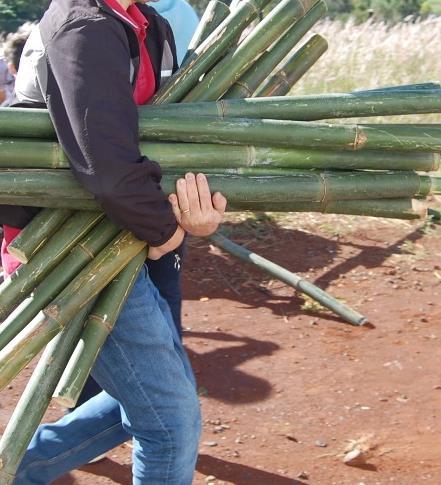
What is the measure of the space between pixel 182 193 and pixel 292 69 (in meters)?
0.86

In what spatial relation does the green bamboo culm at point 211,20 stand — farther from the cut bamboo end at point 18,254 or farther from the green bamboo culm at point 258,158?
the cut bamboo end at point 18,254

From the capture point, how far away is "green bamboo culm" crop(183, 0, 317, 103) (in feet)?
7.92

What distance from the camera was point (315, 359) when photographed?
4137mm

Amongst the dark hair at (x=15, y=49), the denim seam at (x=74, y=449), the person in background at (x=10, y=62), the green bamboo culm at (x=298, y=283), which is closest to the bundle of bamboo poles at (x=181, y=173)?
the denim seam at (x=74, y=449)

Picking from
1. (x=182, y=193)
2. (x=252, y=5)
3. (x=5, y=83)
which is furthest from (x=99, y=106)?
(x=5, y=83)

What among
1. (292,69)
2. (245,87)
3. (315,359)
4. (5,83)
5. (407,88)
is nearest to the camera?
(407,88)

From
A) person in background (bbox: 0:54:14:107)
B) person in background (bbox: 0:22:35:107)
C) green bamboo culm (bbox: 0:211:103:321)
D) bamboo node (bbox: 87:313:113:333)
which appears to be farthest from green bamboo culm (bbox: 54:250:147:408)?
person in background (bbox: 0:54:14:107)

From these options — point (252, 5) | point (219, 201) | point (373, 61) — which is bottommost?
point (373, 61)

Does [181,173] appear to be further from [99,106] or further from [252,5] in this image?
[252,5]

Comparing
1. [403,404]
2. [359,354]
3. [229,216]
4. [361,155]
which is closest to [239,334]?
[359,354]

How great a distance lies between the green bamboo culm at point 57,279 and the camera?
217cm

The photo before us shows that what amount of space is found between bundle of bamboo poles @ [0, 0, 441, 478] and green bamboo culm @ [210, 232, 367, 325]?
199cm

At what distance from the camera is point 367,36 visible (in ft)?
36.6

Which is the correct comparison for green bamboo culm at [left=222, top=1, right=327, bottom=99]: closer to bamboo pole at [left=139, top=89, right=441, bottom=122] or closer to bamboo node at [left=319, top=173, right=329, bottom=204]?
bamboo pole at [left=139, top=89, right=441, bottom=122]
